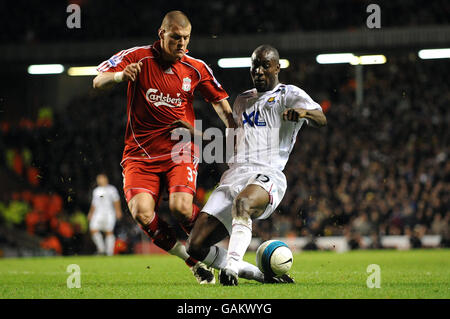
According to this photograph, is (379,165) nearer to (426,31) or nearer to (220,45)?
(426,31)

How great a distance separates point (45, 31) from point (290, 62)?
7.78 meters

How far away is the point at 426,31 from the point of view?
62.2ft

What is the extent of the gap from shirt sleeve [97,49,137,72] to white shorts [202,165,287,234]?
145 cm

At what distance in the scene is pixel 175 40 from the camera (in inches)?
244

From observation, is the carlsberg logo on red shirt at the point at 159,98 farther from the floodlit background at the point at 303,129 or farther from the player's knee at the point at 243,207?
the floodlit background at the point at 303,129

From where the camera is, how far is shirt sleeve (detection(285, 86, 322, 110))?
6.18m

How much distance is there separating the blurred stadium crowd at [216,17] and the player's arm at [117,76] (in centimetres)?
1447

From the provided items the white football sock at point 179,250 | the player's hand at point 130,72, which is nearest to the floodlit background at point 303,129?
the white football sock at point 179,250

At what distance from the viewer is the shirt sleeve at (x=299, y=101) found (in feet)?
20.3

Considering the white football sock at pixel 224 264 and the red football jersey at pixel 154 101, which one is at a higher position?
the red football jersey at pixel 154 101

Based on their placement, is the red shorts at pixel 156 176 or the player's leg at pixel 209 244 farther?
the red shorts at pixel 156 176

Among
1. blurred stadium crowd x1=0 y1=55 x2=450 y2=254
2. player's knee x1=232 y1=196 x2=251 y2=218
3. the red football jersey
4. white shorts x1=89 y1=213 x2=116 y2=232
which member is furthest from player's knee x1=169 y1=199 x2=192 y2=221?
blurred stadium crowd x1=0 y1=55 x2=450 y2=254

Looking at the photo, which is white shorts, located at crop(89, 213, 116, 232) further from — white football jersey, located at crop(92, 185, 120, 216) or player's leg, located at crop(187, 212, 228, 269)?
player's leg, located at crop(187, 212, 228, 269)

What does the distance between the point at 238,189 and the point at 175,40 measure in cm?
151
